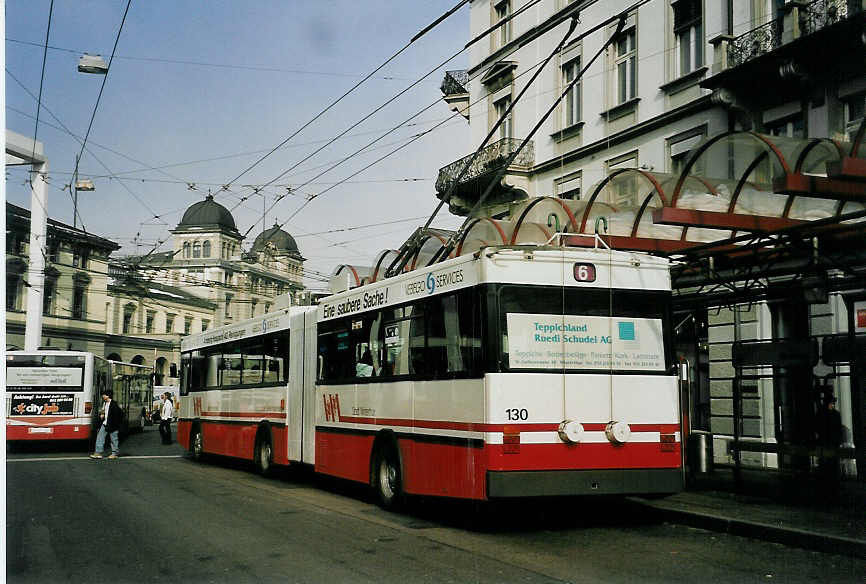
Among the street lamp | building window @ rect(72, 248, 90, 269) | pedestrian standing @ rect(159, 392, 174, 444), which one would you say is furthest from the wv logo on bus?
building window @ rect(72, 248, 90, 269)

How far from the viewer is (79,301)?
64000 mm

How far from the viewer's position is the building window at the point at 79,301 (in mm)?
61859

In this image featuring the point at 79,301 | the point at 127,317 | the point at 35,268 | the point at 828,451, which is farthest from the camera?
the point at 127,317

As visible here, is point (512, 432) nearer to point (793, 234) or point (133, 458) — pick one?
point (793, 234)

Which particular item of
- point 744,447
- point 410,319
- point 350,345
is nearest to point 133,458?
point 350,345

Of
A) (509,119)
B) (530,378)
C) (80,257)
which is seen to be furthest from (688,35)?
(80,257)

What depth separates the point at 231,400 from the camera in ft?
65.0

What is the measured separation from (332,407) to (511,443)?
16.9ft

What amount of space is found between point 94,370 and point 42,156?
32.1ft

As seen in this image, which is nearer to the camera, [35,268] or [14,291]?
[35,268]

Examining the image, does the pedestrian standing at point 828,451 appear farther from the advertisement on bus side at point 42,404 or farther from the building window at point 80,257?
the building window at point 80,257

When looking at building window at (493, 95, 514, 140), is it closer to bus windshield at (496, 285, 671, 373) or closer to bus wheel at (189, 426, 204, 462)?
bus wheel at (189, 426, 204, 462)

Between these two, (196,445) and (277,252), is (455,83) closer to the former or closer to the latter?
(277,252)

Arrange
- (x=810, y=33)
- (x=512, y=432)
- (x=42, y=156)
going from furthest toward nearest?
1. (x=42, y=156)
2. (x=810, y=33)
3. (x=512, y=432)
